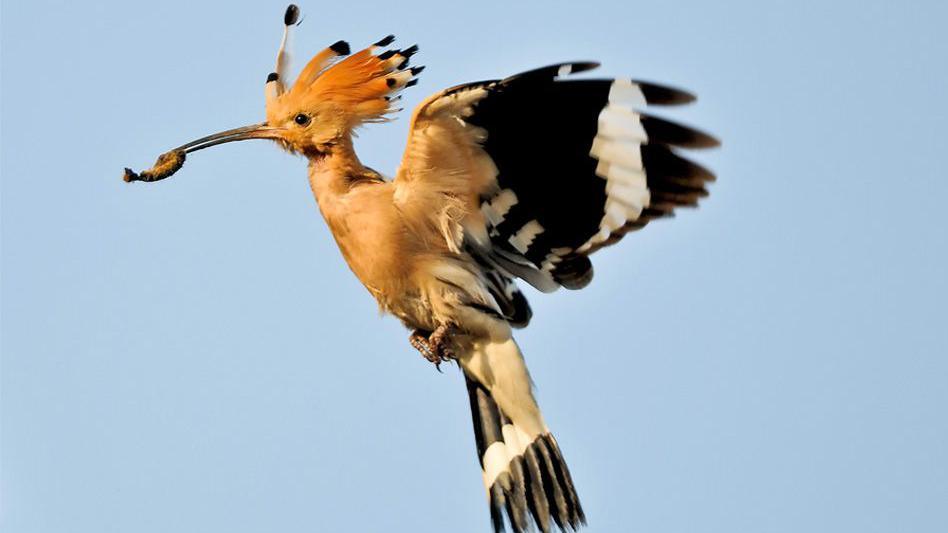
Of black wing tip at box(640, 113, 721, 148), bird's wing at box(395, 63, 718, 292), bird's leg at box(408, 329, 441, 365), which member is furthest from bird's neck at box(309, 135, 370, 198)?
black wing tip at box(640, 113, 721, 148)

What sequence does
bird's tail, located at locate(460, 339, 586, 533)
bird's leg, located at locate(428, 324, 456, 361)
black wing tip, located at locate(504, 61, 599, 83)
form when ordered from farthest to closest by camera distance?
1. bird's tail, located at locate(460, 339, 586, 533)
2. bird's leg, located at locate(428, 324, 456, 361)
3. black wing tip, located at locate(504, 61, 599, 83)

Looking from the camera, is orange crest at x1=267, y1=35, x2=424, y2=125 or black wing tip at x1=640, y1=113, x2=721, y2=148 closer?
black wing tip at x1=640, y1=113, x2=721, y2=148

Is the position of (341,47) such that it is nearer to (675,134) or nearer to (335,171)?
(335,171)

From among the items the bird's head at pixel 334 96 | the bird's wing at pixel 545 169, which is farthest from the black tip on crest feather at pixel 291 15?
the bird's wing at pixel 545 169

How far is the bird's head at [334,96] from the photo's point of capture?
526 cm

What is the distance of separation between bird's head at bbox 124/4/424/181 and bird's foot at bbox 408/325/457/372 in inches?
27.7

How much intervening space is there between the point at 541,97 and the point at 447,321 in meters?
0.83

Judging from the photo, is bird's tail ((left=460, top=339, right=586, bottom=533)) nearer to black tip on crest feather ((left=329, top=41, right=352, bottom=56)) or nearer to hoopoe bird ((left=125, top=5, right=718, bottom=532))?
hoopoe bird ((left=125, top=5, right=718, bottom=532))

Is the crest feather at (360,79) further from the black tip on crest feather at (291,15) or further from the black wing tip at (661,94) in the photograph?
the black wing tip at (661,94)

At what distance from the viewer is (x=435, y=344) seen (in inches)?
206

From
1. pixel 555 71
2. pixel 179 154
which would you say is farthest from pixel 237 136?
pixel 555 71

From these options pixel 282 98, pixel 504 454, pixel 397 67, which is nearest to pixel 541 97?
pixel 397 67

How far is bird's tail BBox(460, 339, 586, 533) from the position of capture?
5.51 m

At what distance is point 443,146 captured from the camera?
4930 mm
